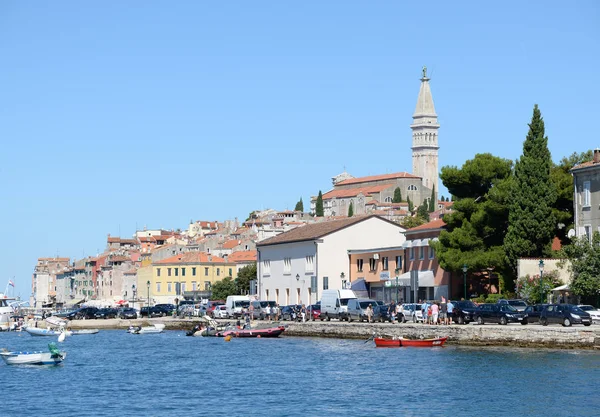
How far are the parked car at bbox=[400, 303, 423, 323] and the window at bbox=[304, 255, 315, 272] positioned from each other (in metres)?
22.7

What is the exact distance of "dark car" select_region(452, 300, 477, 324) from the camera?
211 ft

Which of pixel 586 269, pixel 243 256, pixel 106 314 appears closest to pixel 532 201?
pixel 586 269

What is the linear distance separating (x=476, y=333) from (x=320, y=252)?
3613 centimetres

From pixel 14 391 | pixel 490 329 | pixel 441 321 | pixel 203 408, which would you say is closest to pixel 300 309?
pixel 441 321

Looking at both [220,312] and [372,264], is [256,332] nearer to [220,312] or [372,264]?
[372,264]

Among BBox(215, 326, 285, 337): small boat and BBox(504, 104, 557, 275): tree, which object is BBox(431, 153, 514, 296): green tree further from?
BBox(215, 326, 285, 337): small boat

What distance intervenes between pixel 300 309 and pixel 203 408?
4465cm

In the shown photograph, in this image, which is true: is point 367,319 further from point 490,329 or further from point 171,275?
point 171,275

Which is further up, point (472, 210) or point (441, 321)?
point (472, 210)

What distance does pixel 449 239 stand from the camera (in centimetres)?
7956

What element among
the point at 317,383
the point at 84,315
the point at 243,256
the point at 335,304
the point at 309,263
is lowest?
the point at 317,383

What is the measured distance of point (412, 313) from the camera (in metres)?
71.7

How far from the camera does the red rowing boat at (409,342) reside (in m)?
60.5

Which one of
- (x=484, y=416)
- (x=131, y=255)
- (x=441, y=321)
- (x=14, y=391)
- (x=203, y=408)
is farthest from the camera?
(x=131, y=255)
